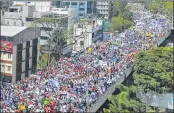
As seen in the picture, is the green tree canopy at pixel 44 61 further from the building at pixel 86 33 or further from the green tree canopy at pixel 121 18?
the green tree canopy at pixel 121 18

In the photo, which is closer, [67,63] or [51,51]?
[67,63]

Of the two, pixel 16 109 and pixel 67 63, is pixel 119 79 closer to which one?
pixel 67 63

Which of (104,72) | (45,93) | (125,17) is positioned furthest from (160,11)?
(45,93)

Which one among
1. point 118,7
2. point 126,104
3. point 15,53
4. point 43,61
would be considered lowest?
point 43,61

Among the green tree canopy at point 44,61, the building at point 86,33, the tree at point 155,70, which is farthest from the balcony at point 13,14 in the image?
the tree at point 155,70

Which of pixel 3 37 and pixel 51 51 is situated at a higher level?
pixel 3 37

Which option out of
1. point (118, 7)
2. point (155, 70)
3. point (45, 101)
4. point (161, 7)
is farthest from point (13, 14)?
point (45, 101)

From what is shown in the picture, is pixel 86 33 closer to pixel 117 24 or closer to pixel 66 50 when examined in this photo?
pixel 66 50

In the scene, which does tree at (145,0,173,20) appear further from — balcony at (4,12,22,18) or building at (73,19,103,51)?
balcony at (4,12,22,18)
